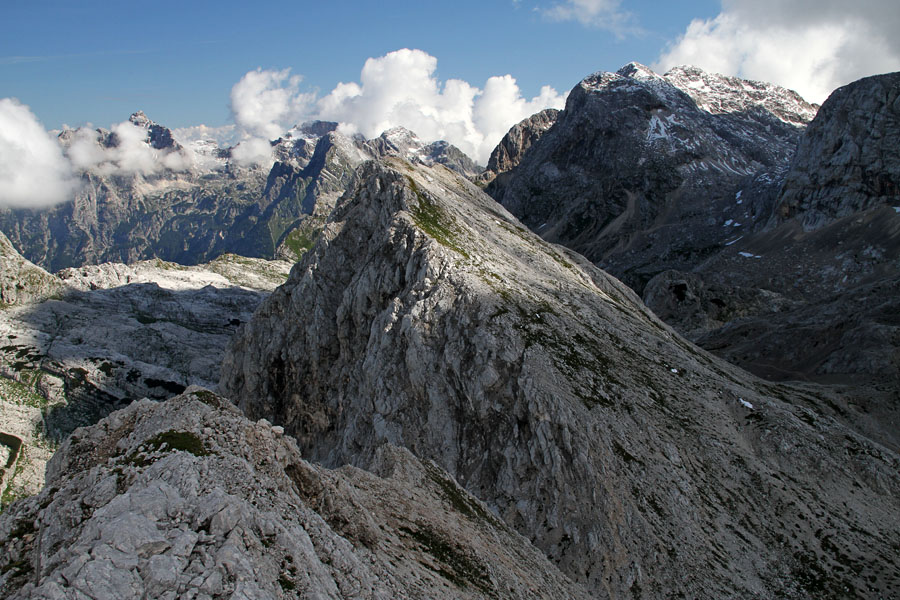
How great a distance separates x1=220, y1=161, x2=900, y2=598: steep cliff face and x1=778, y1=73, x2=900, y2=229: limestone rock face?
116 meters

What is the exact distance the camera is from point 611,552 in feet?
95.9

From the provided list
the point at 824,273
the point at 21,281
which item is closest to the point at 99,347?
the point at 21,281

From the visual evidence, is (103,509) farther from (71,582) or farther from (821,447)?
(821,447)

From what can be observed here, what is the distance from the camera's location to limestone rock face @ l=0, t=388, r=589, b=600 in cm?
1034

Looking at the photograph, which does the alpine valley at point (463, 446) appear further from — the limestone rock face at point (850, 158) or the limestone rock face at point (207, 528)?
the limestone rock face at point (850, 158)

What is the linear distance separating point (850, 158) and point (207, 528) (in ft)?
611

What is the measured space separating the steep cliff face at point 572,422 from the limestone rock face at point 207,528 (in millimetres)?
12181

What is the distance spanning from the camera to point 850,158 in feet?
477

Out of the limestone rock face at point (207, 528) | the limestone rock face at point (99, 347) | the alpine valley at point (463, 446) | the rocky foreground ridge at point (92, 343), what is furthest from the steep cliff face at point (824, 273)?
the limestone rock face at point (99, 347)

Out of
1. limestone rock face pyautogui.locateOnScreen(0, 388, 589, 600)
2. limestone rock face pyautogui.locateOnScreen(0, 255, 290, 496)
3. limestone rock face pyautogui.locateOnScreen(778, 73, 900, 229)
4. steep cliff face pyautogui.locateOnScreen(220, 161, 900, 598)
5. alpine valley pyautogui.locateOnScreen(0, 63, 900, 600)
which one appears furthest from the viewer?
limestone rock face pyautogui.locateOnScreen(778, 73, 900, 229)

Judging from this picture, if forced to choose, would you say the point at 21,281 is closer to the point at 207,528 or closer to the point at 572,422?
the point at 572,422

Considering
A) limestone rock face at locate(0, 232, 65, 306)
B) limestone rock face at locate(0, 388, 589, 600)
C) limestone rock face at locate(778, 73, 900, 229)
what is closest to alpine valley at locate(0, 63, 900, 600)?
limestone rock face at locate(0, 388, 589, 600)

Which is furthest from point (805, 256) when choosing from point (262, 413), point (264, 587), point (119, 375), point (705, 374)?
point (119, 375)

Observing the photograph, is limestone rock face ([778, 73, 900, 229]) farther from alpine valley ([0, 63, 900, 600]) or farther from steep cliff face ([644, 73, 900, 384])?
alpine valley ([0, 63, 900, 600])
